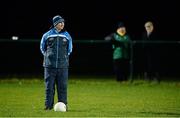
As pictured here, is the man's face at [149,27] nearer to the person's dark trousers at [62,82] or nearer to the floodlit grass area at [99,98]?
the floodlit grass area at [99,98]

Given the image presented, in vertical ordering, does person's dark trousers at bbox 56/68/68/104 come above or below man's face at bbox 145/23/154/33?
below

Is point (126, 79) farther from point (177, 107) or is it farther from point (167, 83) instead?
point (177, 107)

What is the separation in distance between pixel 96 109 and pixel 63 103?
99cm

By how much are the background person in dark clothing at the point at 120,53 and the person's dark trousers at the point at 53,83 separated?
951 centimetres

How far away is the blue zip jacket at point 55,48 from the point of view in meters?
18.1

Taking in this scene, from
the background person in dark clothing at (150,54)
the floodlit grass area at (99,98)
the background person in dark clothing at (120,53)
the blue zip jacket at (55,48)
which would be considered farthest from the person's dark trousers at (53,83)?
the background person in dark clothing at (150,54)

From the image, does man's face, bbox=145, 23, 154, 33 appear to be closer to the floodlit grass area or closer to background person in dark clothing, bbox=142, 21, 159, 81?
background person in dark clothing, bbox=142, 21, 159, 81

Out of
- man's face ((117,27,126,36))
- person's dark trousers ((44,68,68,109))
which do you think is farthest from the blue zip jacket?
man's face ((117,27,126,36))

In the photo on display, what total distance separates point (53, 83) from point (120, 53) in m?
9.76

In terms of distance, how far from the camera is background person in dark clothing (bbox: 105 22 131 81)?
27636 millimetres

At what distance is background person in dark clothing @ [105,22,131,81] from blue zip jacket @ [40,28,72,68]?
9.44 meters

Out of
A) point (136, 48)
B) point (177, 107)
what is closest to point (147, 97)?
point (177, 107)

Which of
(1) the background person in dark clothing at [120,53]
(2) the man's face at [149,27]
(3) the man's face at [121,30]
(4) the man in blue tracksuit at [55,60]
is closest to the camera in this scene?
(4) the man in blue tracksuit at [55,60]

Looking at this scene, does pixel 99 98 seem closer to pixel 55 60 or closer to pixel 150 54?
pixel 55 60
